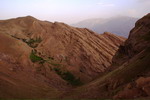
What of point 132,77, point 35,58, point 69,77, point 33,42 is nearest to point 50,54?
point 35,58

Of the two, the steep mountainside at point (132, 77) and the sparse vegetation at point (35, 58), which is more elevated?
the steep mountainside at point (132, 77)

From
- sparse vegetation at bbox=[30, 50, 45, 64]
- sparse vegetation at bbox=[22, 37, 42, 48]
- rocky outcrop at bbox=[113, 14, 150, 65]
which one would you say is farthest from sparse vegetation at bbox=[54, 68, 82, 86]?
rocky outcrop at bbox=[113, 14, 150, 65]

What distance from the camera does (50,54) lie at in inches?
1896

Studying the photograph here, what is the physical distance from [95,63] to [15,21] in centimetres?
2660

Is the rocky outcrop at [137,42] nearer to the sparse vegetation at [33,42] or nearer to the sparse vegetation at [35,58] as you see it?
the sparse vegetation at [35,58]

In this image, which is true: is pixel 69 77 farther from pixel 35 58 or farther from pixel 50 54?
pixel 35 58

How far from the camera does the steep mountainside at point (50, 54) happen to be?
36406 millimetres

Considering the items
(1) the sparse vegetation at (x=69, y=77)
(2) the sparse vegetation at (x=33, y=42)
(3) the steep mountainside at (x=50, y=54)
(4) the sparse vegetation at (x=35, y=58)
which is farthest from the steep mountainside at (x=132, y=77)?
(2) the sparse vegetation at (x=33, y=42)

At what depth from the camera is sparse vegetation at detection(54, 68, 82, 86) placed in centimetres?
4222

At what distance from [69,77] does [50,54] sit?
819 cm

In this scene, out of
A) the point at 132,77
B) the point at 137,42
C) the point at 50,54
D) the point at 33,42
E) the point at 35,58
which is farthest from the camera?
the point at 33,42

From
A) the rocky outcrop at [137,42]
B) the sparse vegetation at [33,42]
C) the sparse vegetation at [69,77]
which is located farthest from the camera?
the sparse vegetation at [33,42]

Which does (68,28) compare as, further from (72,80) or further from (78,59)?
(72,80)

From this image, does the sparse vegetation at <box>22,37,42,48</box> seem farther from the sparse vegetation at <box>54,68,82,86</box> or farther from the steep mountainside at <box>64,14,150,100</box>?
the steep mountainside at <box>64,14,150,100</box>
